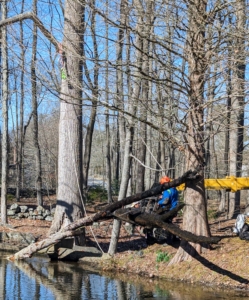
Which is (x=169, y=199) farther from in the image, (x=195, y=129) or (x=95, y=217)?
(x=95, y=217)

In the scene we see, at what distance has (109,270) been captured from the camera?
1233 centimetres

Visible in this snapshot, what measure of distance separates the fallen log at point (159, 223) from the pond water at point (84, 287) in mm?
1096

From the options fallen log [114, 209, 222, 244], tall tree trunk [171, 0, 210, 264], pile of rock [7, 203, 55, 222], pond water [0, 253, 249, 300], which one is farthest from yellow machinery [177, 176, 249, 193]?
pile of rock [7, 203, 55, 222]

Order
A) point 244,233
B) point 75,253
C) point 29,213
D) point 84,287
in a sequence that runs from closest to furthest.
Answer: point 84,287, point 244,233, point 75,253, point 29,213

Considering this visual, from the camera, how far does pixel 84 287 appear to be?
1011 cm

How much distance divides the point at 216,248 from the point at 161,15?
18.0 ft

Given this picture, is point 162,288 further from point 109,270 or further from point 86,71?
point 86,71

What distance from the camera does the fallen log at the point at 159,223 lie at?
381 inches

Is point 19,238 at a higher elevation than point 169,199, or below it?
A: below

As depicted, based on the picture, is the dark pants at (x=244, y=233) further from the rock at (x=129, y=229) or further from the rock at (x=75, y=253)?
the rock at (x=129, y=229)

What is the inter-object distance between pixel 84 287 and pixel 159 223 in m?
2.03

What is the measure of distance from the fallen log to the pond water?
110 centimetres

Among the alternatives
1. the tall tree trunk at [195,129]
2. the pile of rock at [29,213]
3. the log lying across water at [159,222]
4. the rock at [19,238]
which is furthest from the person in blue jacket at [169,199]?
the pile of rock at [29,213]

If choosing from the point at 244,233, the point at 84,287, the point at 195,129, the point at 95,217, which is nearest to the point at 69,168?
the point at 95,217
